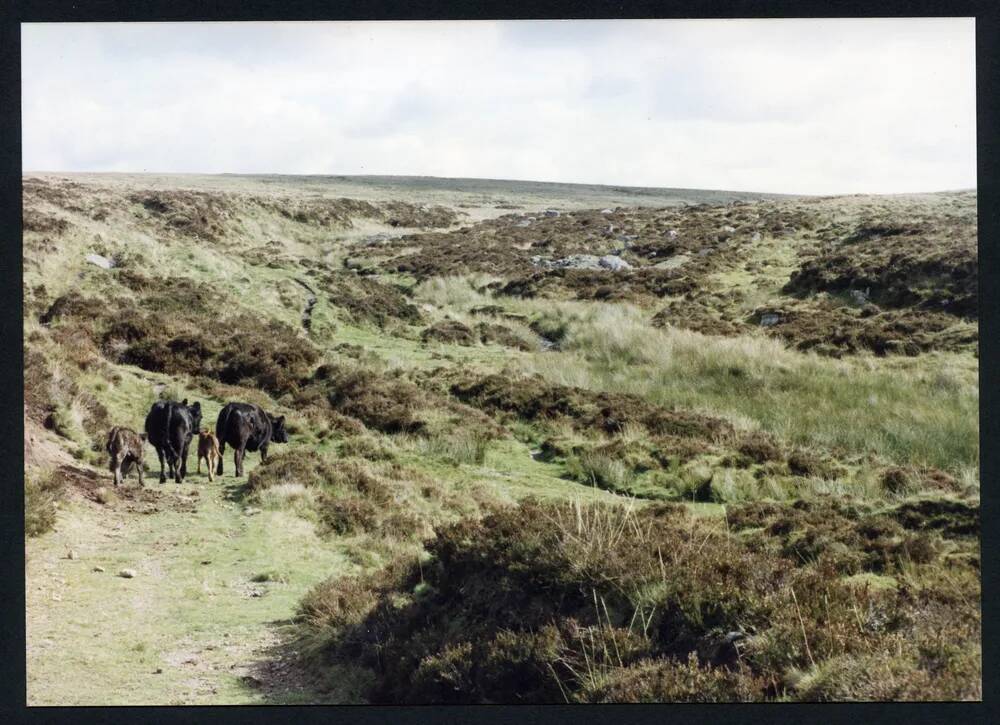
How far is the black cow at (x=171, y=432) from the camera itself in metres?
10.7

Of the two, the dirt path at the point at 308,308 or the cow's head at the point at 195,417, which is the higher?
the dirt path at the point at 308,308

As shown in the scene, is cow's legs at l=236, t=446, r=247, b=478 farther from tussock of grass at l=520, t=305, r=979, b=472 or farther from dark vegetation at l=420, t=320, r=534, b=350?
tussock of grass at l=520, t=305, r=979, b=472

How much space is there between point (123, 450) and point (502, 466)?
5323 mm

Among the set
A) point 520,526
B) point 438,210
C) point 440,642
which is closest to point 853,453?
point 520,526

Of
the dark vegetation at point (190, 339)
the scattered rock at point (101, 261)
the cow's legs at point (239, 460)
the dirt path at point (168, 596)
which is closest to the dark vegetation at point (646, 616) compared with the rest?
the dirt path at point (168, 596)

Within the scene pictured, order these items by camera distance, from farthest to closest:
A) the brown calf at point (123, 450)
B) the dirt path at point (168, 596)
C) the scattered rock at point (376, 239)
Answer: the scattered rock at point (376, 239) < the brown calf at point (123, 450) < the dirt path at point (168, 596)

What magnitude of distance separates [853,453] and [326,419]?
832cm

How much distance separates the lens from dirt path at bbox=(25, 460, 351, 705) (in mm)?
7957

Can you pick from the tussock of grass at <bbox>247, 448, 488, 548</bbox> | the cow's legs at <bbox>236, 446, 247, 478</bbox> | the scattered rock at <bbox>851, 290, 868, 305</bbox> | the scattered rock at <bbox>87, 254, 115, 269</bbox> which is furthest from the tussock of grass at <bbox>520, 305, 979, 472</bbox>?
the scattered rock at <bbox>87, 254, 115, 269</bbox>

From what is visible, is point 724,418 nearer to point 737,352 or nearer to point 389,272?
point 737,352

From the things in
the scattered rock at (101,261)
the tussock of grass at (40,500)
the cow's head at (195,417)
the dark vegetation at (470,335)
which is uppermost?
the scattered rock at (101,261)

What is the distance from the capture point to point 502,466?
12.1m

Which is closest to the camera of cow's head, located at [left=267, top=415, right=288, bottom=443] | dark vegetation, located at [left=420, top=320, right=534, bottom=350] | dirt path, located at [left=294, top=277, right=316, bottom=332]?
cow's head, located at [left=267, top=415, right=288, bottom=443]

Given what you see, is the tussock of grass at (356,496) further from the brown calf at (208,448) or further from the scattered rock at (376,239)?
the scattered rock at (376,239)
